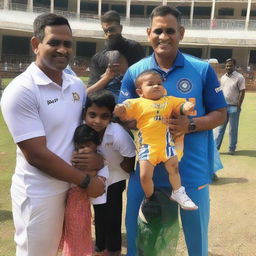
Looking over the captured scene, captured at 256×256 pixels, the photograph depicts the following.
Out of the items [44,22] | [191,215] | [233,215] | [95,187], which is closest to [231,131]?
[233,215]

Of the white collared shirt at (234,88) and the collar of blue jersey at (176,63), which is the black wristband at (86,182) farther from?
the white collared shirt at (234,88)

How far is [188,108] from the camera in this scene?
7.22 feet

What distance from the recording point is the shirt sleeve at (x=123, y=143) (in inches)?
95.5

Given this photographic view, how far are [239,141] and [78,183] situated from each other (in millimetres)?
6880

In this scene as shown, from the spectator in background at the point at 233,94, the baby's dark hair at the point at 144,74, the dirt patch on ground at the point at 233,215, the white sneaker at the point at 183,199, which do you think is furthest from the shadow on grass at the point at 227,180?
the baby's dark hair at the point at 144,74

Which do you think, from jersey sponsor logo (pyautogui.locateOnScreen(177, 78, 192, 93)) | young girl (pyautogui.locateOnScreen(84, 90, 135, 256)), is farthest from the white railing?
jersey sponsor logo (pyautogui.locateOnScreen(177, 78, 192, 93))

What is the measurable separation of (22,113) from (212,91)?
1.24 meters

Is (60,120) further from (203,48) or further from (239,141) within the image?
(203,48)

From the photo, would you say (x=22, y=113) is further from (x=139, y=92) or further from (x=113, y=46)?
(x=113, y=46)

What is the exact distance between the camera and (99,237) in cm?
309

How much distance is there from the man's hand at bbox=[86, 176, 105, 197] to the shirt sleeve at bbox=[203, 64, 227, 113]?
893 mm

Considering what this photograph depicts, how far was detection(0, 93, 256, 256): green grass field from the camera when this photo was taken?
11.8 ft

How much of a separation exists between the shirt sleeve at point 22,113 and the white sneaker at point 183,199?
995 mm

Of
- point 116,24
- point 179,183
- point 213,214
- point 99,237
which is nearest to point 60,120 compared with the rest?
point 179,183
